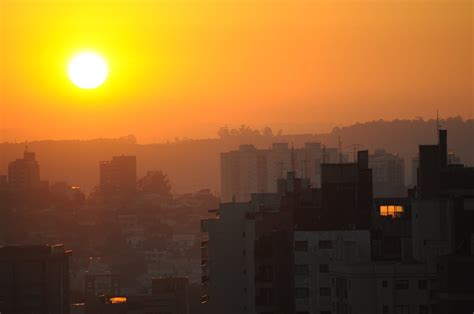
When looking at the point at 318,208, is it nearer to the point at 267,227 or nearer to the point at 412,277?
the point at 267,227

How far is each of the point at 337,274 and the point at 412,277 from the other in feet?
6.40

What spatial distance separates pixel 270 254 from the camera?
51.2 meters

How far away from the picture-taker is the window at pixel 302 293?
47.2 meters

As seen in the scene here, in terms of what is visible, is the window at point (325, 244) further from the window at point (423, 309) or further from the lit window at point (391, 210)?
the window at point (423, 309)

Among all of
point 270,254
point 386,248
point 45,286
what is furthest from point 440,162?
point 45,286

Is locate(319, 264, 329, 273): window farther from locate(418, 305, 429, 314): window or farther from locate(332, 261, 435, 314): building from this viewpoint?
locate(418, 305, 429, 314): window

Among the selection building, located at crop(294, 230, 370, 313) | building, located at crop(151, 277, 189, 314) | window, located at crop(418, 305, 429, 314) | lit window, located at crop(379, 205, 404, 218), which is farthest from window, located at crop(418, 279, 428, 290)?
building, located at crop(151, 277, 189, 314)

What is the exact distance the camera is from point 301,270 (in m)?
47.7

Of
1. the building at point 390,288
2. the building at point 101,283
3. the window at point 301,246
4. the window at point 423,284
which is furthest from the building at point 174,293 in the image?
the window at point 423,284

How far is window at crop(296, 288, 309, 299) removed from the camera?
47156mm

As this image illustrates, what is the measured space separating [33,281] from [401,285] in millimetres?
75152

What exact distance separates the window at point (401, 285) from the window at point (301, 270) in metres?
7.24

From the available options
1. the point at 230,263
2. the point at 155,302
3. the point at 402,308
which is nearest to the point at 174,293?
the point at 155,302

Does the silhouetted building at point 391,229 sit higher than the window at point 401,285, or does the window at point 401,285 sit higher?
the silhouetted building at point 391,229
